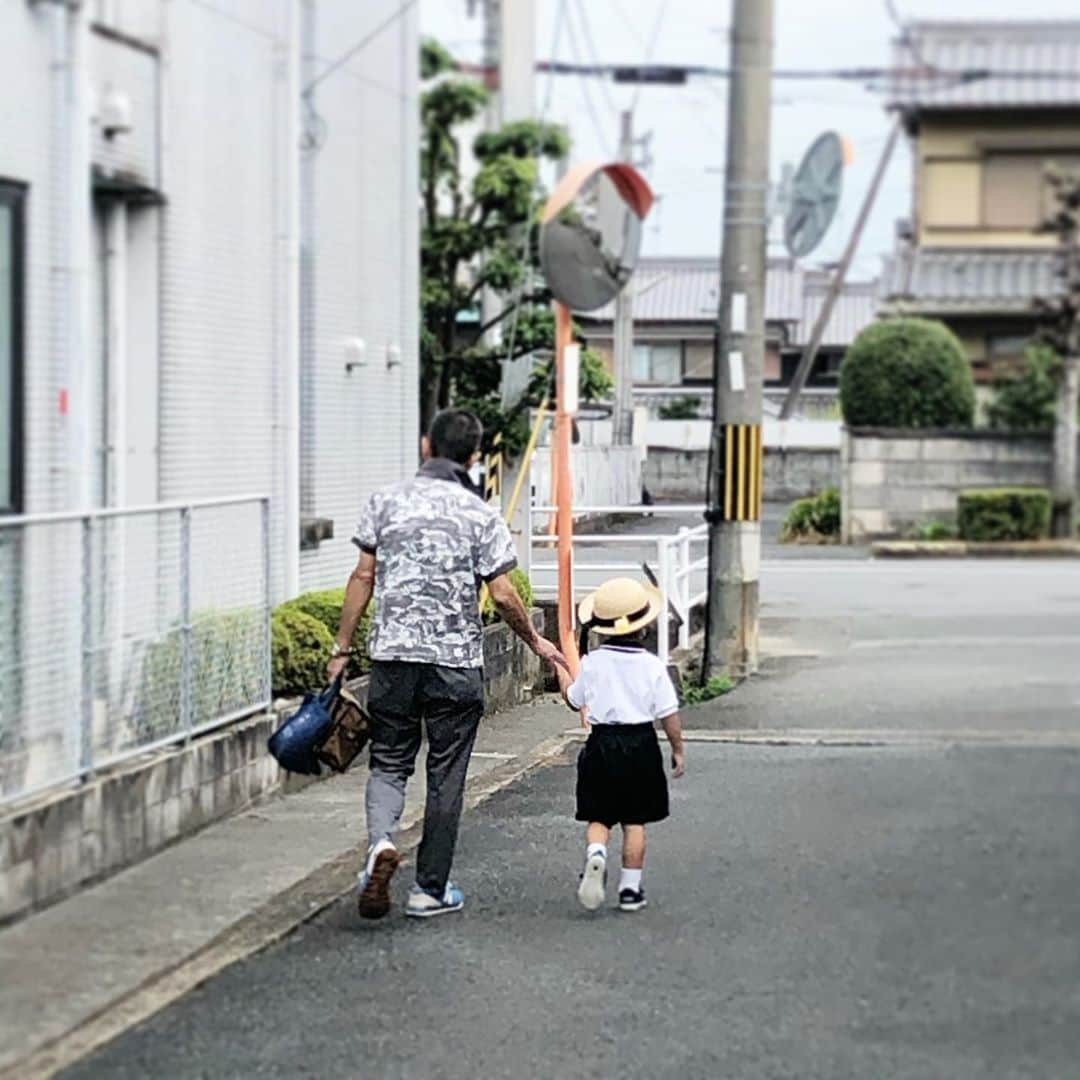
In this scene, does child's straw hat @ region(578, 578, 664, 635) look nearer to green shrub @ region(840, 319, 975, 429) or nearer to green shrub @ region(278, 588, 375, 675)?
green shrub @ region(278, 588, 375, 675)

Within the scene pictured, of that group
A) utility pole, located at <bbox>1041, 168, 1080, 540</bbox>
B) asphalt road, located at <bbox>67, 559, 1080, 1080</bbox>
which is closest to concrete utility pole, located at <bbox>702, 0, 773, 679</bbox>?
asphalt road, located at <bbox>67, 559, 1080, 1080</bbox>

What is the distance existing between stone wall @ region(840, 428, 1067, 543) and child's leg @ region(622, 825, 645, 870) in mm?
21937

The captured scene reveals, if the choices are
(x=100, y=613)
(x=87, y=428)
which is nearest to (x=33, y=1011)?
(x=100, y=613)

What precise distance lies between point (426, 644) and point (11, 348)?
3351 millimetres

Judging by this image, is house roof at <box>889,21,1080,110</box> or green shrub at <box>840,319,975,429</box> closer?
green shrub at <box>840,319,975,429</box>

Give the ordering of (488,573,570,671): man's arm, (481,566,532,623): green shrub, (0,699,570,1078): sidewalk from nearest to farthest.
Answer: (0,699,570,1078): sidewalk, (488,573,570,671): man's arm, (481,566,532,623): green shrub

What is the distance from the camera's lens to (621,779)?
704 cm

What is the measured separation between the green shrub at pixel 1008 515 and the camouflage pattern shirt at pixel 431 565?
21.7m

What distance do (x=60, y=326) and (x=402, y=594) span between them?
131 inches

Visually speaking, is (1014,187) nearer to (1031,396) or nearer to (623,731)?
(1031,396)

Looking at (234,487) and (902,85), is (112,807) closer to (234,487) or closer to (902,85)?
(234,487)

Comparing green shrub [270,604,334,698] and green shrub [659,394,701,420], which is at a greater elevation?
green shrub [659,394,701,420]

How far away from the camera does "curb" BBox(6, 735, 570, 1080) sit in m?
5.33

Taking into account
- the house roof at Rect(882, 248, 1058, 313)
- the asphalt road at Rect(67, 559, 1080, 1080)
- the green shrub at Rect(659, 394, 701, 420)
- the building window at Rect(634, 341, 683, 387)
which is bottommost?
the asphalt road at Rect(67, 559, 1080, 1080)
